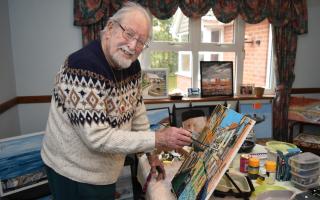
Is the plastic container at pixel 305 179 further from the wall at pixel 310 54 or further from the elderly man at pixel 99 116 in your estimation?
the wall at pixel 310 54

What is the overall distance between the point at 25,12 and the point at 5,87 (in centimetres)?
76

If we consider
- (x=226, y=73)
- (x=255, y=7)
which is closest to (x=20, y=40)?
(x=226, y=73)

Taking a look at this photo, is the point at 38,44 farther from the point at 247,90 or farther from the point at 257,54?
the point at 257,54

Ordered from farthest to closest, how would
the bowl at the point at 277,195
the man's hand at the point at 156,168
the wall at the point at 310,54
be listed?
the wall at the point at 310,54
the man's hand at the point at 156,168
the bowl at the point at 277,195

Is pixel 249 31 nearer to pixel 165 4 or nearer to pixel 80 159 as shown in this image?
pixel 165 4

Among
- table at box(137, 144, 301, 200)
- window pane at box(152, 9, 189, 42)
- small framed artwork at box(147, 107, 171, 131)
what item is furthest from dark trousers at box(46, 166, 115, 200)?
window pane at box(152, 9, 189, 42)

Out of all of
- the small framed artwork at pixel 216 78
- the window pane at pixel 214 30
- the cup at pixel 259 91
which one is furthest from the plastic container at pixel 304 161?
the window pane at pixel 214 30

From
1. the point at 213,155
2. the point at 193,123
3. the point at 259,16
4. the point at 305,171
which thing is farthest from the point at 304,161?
the point at 259,16

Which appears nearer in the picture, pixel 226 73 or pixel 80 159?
pixel 80 159

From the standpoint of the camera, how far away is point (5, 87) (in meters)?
2.15

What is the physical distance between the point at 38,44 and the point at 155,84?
125 centimetres

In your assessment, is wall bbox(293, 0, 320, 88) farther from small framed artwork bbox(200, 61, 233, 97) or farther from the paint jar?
the paint jar

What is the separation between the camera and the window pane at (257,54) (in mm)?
3092

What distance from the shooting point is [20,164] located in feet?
5.94
